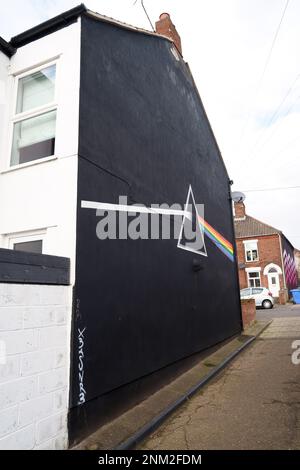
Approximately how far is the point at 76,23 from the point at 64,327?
452cm

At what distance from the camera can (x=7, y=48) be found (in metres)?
5.73

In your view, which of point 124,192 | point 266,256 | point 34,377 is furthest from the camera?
point 266,256

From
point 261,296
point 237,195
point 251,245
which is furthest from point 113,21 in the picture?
point 251,245

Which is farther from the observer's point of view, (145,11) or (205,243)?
(205,243)

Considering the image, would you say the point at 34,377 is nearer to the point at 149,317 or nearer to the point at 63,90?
the point at 149,317

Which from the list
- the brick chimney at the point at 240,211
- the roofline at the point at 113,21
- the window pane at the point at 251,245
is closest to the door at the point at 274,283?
the window pane at the point at 251,245

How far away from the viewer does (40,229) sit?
4.72 meters

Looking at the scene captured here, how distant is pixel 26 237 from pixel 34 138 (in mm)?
1632

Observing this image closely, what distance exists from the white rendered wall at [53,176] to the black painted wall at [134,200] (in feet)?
0.43

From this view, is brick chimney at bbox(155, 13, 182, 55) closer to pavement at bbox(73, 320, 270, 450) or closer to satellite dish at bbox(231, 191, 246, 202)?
satellite dish at bbox(231, 191, 246, 202)

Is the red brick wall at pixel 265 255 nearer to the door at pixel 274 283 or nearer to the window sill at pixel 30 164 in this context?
the door at pixel 274 283

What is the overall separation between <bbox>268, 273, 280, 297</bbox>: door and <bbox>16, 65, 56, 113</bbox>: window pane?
28.8 m

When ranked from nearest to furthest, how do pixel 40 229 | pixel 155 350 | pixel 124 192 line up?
pixel 40 229, pixel 124 192, pixel 155 350
